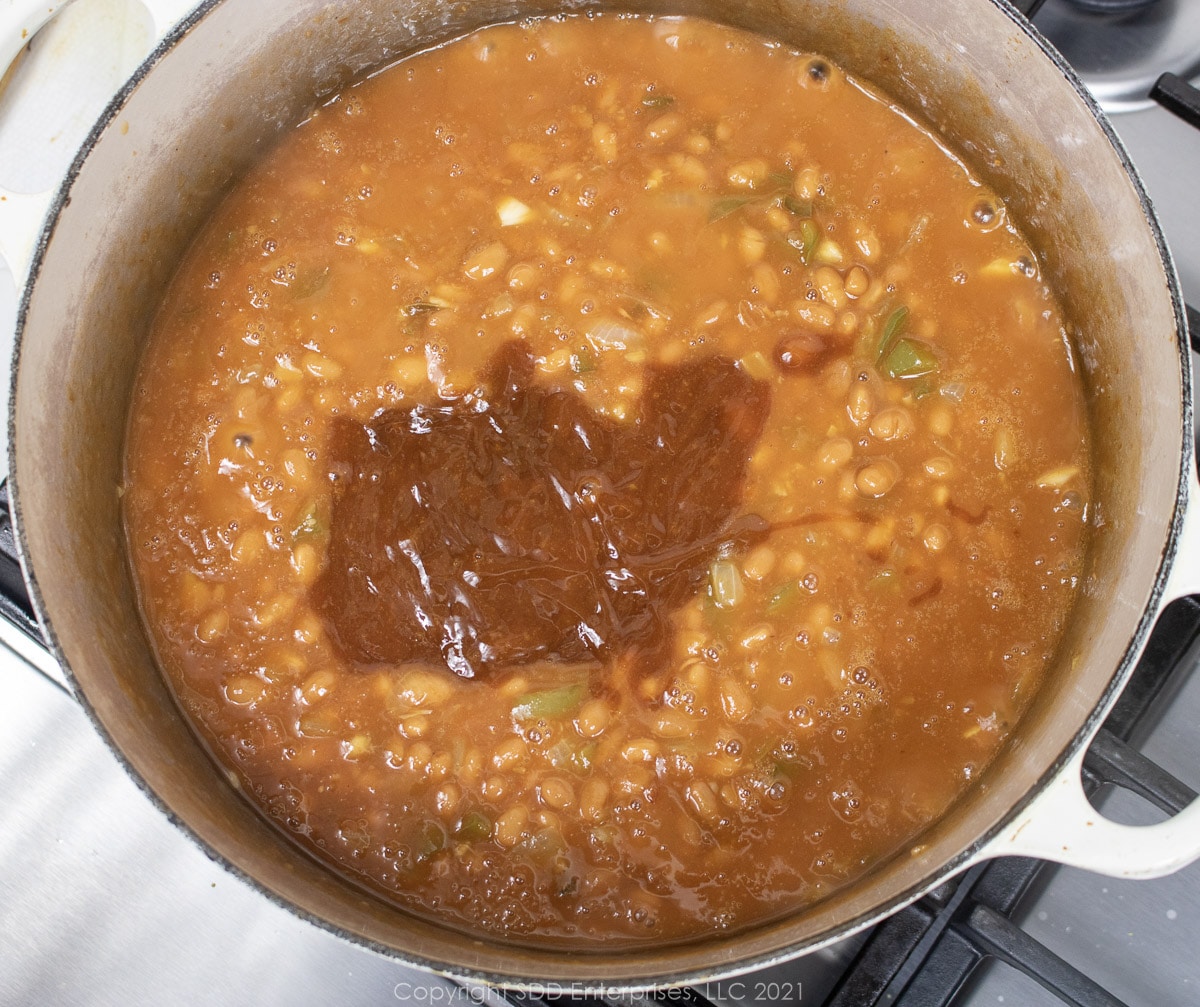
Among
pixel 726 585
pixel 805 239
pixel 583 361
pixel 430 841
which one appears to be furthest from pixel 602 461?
pixel 430 841

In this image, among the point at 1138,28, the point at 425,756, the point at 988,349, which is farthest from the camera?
the point at 1138,28

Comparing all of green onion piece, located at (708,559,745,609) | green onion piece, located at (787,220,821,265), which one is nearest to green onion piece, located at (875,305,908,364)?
green onion piece, located at (787,220,821,265)

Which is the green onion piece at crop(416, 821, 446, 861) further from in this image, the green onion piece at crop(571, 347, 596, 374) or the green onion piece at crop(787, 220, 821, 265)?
the green onion piece at crop(787, 220, 821, 265)

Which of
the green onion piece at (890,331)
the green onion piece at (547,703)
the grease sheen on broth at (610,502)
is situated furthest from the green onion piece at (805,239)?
the green onion piece at (547,703)

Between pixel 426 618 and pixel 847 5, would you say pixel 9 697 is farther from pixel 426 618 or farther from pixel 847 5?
pixel 847 5

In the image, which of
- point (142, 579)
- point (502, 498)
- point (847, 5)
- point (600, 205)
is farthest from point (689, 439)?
point (142, 579)

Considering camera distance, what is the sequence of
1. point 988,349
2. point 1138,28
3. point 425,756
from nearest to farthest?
1. point 425,756
2. point 988,349
3. point 1138,28

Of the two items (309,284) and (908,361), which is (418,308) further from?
(908,361)
